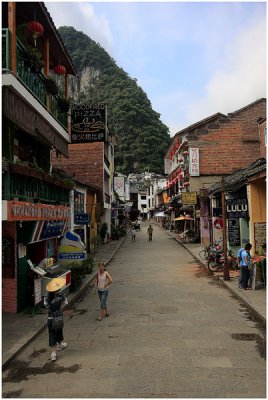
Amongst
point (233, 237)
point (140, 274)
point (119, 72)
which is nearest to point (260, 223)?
point (233, 237)

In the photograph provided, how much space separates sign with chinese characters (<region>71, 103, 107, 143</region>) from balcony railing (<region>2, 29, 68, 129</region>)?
158 centimetres

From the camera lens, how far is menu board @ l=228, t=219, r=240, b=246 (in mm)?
18875

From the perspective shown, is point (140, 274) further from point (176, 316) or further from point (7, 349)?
point (7, 349)

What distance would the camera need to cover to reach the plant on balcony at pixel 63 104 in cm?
1530

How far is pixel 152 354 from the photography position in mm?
7887

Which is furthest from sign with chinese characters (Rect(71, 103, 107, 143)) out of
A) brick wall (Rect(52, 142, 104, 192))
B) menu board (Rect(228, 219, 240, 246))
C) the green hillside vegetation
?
the green hillside vegetation

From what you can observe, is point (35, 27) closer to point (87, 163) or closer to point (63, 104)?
point (63, 104)

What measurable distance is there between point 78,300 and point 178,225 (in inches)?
1403

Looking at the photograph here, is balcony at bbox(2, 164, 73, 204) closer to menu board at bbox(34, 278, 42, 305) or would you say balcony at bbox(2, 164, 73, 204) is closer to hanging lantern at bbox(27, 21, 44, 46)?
menu board at bbox(34, 278, 42, 305)

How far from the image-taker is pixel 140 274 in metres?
18.5

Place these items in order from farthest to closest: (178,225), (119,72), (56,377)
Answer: (119,72), (178,225), (56,377)

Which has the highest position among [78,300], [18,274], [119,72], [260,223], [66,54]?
[119,72]

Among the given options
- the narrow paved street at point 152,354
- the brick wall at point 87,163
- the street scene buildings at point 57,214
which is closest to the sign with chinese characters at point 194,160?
the street scene buildings at point 57,214

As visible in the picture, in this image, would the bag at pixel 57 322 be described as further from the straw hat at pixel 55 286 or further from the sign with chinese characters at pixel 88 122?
the sign with chinese characters at pixel 88 122
